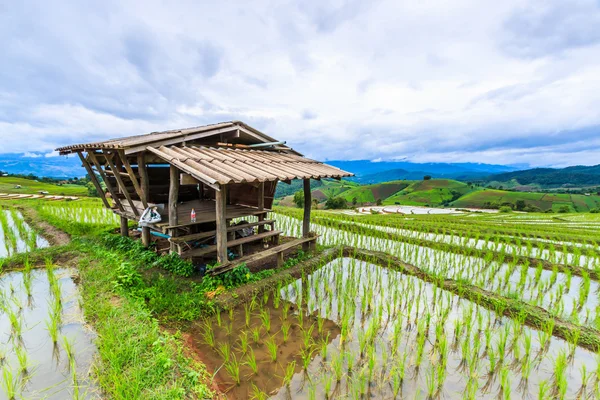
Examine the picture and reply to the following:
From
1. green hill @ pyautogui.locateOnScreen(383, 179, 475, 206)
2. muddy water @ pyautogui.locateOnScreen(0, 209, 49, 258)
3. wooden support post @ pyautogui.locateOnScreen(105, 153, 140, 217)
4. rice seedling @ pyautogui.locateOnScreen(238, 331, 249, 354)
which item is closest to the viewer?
rice seedling @ pyautogui.locateOnScreen(238, 331, 249, 354)

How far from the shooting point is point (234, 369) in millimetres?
3555

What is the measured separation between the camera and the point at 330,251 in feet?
26.7

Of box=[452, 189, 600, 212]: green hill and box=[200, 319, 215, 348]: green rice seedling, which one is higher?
box=[200, 319, 215, 348]: green rice seedling

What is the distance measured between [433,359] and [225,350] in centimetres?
306

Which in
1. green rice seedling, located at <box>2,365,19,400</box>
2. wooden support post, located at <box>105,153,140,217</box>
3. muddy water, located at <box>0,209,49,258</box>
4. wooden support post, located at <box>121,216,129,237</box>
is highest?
wooden support post, located at <box>105,153,140,217</box>

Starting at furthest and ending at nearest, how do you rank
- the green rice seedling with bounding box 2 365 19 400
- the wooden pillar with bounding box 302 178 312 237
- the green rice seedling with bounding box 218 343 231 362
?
the wooden pillar with bounding box 302 178 312 237 < the green rice seedling with bounding box 218 343 231 362 < the green rice seedling with bounding box 2 365 19 400

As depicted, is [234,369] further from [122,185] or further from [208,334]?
[122,185]

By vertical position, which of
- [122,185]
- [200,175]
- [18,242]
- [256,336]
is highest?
[200,175]

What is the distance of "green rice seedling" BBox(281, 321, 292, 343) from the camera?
4.25 metres

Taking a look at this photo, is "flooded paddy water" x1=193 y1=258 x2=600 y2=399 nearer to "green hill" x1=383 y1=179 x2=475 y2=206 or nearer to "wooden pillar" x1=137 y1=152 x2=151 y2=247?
"wooden pillar" x1=137 y1=152 x2=151 y2=247

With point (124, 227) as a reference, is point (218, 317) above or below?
below

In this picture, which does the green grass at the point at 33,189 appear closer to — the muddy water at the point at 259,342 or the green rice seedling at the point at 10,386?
the green rice seedling at the point at 10,386

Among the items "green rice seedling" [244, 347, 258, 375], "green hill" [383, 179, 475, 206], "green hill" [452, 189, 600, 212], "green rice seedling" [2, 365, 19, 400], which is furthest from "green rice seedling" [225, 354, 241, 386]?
"green hill" [452, 189, 600, 212]

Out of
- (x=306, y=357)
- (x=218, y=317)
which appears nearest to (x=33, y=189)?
(x=218, y=317)
